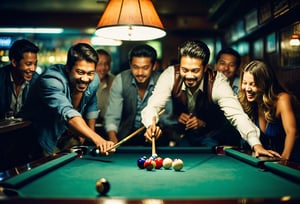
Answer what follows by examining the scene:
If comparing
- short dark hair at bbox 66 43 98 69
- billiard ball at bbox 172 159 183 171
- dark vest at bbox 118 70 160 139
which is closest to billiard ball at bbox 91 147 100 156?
billiard ball at bbox 172 159 183 171

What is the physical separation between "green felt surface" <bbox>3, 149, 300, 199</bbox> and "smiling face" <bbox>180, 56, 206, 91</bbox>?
1.03 meters

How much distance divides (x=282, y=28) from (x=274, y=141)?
73.0 inches

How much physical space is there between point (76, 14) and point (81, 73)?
580 centimetres

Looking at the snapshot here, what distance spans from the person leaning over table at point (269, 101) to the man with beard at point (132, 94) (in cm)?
115

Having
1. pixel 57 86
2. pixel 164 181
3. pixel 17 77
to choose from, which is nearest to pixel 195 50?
pixel 57 86

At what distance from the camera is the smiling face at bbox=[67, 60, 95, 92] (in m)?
3.40

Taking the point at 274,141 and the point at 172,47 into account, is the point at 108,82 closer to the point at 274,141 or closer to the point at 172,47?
the point at 274,141

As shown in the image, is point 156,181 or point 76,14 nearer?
point 156,181

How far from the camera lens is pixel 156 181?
6.22 ft

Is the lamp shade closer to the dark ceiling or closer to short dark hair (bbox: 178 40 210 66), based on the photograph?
short dark hair (bbox: 178 40 210 66)

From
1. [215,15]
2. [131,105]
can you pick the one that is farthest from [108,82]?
[215,15]

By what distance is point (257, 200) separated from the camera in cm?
137

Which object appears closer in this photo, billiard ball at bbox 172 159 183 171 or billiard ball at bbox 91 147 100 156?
billiard ball at bbox 172 159 183 171

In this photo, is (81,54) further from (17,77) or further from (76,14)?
(76,14)
